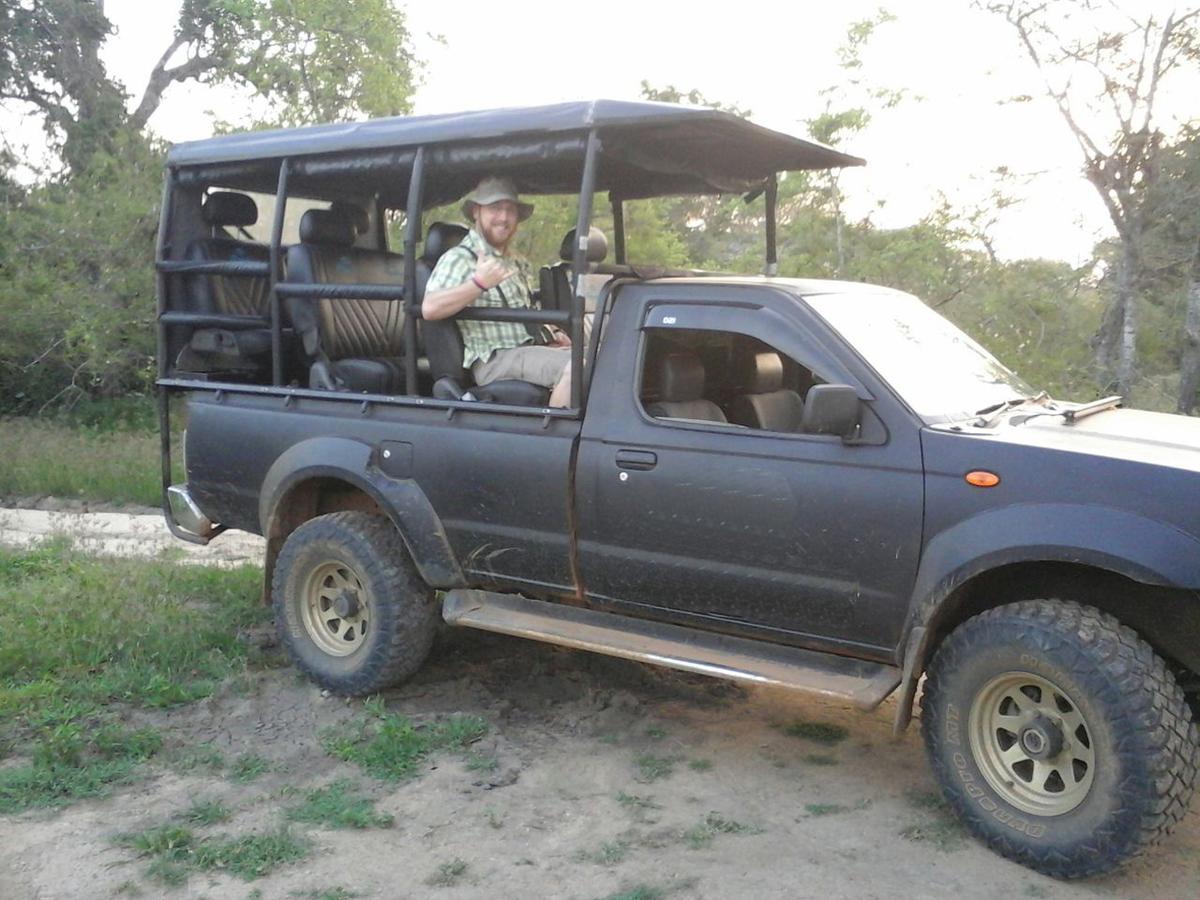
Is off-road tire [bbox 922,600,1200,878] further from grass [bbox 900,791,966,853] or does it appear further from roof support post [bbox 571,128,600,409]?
roof support post [bbox 571,128,600,409]

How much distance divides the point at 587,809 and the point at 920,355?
215cm

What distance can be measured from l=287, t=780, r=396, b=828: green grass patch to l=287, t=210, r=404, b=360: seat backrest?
2384 millimetres

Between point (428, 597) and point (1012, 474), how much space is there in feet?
8.97

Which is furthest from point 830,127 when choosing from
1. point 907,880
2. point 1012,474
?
point 907,880

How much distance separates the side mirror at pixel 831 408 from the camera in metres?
3.92

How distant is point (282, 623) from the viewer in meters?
5.58

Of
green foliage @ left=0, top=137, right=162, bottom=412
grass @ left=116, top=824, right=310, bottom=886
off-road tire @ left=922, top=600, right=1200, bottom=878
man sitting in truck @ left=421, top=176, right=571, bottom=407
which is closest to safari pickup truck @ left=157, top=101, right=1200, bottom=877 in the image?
off-road tire @ left=922, top=600, right=1200, bottom=878

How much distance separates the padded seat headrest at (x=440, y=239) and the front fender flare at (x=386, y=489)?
45.0 inches

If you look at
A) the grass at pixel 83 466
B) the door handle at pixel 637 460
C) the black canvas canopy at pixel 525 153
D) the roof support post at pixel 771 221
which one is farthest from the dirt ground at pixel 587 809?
the grass at pixel 83 466

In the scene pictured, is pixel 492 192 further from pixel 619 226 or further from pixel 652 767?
pixel 652 767

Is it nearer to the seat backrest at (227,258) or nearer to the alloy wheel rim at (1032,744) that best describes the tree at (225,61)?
the seat backrest at (227,258)

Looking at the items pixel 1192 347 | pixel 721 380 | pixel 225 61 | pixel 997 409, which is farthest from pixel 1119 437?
pixel 225 61

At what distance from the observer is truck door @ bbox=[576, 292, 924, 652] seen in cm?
402

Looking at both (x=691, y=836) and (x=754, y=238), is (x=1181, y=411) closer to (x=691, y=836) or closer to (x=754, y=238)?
(x=754, y=238)
